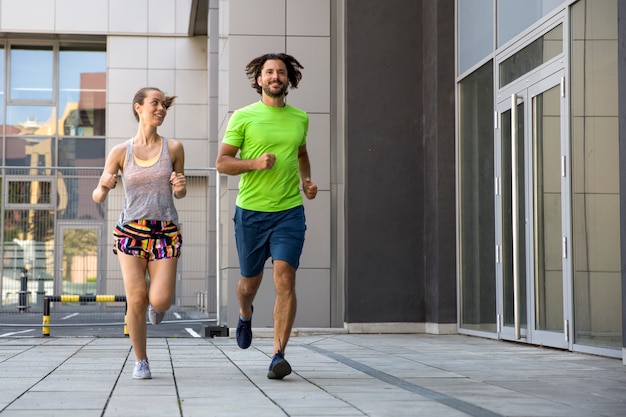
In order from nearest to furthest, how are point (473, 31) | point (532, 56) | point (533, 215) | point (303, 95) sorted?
point (533, 215), point (532, 56), point (473, 31), point (303, 95)

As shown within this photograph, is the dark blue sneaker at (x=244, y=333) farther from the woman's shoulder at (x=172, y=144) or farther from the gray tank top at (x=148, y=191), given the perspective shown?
the woman's shoulder at (x=172, y=144)

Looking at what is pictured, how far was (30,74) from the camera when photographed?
89.1 feet

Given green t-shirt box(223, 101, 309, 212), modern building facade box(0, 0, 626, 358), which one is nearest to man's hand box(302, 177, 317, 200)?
green t-shirt box(223, 101, 309, 212)

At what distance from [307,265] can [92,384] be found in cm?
676

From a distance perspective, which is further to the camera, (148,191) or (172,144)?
(172,144)

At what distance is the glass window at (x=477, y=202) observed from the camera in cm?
1120

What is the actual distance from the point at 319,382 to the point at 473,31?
6644 millimetres

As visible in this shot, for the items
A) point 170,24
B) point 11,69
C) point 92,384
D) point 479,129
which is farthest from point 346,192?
point 11,69

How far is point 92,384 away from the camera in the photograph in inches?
236

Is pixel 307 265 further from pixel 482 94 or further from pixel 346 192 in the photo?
pixel 482 94

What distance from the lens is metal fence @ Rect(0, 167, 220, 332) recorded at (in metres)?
14.4

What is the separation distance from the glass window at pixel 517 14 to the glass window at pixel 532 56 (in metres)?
0.21

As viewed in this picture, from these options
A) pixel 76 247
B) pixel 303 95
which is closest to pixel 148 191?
pixel 303 95

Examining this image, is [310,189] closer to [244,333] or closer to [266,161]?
[266,161]
